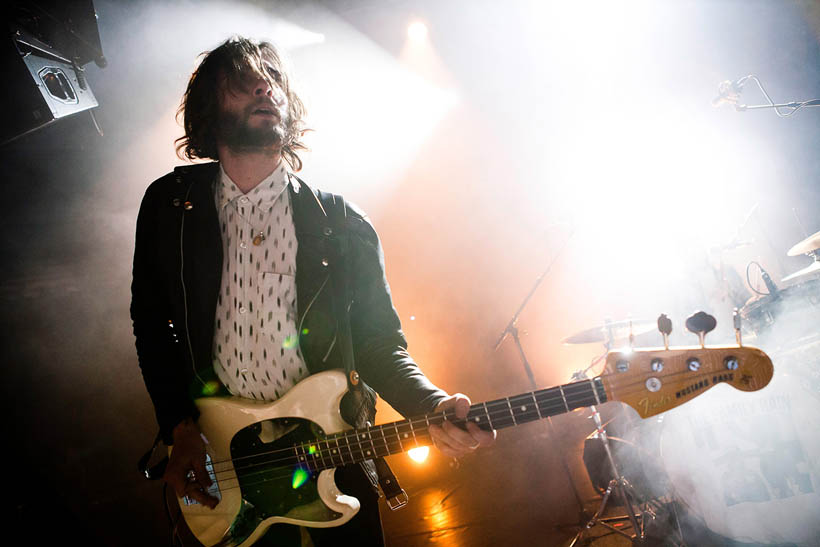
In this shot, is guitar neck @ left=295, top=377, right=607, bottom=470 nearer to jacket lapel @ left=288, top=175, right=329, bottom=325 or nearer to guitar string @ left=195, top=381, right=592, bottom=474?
guitar string @ left=195, top=381, right=592, bottom=474

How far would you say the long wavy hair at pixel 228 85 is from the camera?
1927mm

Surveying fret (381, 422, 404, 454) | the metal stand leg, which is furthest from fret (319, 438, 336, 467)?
the metal stand leg

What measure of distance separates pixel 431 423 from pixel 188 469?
30.3 inches

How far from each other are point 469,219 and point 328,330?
492 cm

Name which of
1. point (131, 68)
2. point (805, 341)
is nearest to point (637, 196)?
point (805, 341)

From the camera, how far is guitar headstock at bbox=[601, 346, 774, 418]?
1.26m

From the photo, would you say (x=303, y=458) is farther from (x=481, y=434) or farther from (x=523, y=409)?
(x=523, y=409)

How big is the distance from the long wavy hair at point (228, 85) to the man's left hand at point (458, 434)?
121cm

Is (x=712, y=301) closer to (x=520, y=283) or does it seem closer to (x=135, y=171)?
(x=520, y=283)

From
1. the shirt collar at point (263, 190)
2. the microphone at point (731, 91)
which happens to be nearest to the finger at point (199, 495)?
the shirt collar at point (263, 190)

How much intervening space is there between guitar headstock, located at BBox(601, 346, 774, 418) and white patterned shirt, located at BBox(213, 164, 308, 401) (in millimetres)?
977

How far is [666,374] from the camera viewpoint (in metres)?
1.30

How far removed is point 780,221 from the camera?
521 centimetres

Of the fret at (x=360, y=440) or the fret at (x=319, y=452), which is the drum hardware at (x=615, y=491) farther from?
the fret at (x=319, y=452)
